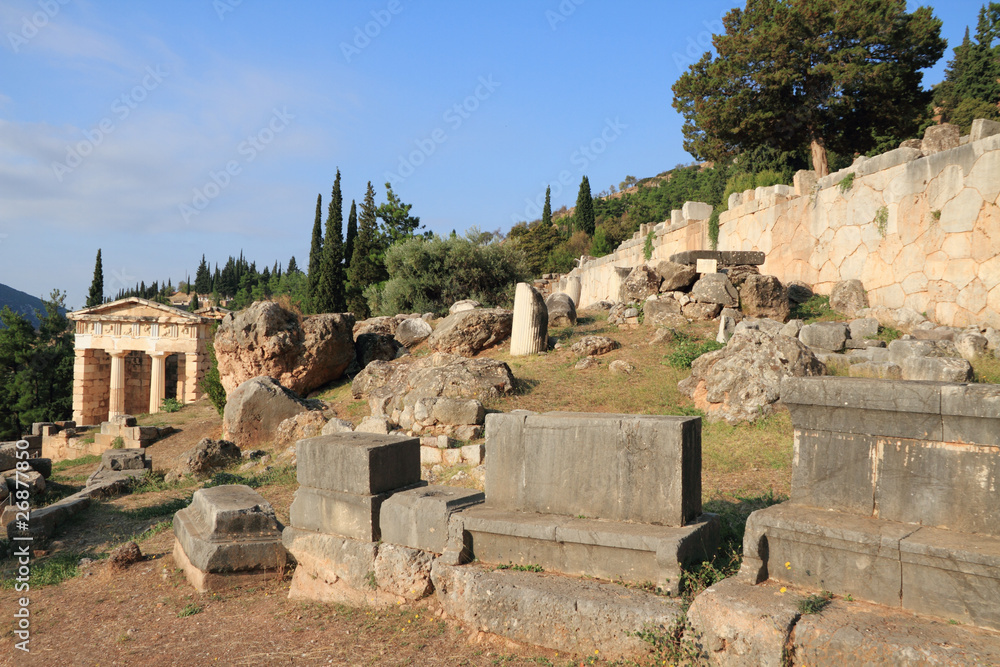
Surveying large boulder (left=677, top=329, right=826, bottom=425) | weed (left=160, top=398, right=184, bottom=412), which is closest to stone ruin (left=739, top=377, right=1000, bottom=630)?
large boulder (left=677, top=329, right=826, bottom=425)

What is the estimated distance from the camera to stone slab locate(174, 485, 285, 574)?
5062 millimetres

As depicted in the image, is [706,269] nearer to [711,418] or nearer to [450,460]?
[711,418]

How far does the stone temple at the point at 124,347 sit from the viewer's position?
2558cm

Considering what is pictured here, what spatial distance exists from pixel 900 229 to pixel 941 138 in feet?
5.50

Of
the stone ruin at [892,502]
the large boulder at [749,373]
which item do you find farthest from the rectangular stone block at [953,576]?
the large boulder at [749,373]

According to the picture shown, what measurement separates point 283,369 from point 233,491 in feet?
27.3

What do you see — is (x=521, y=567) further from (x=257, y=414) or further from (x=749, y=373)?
(x=257, y=414)

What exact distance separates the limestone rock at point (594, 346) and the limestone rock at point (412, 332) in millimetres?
4326

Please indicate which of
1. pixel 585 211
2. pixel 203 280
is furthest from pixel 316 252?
pixel 203 280

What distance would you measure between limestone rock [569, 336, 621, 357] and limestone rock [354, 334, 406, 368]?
462 centimetres

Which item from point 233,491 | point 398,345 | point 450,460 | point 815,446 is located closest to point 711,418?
point 450,460

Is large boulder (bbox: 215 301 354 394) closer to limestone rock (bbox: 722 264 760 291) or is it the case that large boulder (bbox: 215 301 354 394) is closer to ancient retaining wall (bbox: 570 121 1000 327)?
limestone rock (bbox: 722 264 760 291)

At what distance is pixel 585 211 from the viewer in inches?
1828

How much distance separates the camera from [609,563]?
373 centimetres
